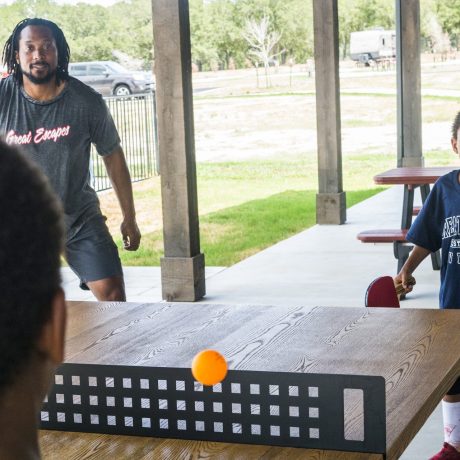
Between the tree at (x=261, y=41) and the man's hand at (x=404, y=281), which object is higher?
the tree at (x=261, y=41)

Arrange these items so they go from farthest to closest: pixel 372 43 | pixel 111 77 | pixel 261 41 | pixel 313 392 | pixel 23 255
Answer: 1. pixel 261 41
2. pixel 372 43
3. pixel 111 77
4. pixel 313 392
5. pixel 23 255

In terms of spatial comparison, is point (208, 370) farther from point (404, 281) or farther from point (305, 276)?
point (305, 276)

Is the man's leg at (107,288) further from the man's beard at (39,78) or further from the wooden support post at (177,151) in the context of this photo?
the wooden support post at (177,151)

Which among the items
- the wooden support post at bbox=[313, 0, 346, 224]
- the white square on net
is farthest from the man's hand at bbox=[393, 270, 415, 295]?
the wooden support post at bbox=[313, 0, 346, 224]

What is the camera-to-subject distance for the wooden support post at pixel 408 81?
43.4 feet

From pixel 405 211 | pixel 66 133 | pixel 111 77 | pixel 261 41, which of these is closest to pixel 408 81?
pixel 405 211

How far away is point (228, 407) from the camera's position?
78.8 inches

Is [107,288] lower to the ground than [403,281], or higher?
lower

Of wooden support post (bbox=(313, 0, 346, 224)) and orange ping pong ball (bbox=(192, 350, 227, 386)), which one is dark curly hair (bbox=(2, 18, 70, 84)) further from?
wooden support post (bbox=(313, 0, 346, 224))

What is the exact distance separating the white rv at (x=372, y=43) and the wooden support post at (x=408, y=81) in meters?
17.1

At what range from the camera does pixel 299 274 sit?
8.19 metres

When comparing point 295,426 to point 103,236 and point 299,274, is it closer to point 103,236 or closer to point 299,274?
point 103,236

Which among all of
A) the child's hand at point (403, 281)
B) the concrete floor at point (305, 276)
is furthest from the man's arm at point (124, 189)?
the concrete floor at point (305, 276)

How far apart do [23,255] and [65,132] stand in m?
3.52
